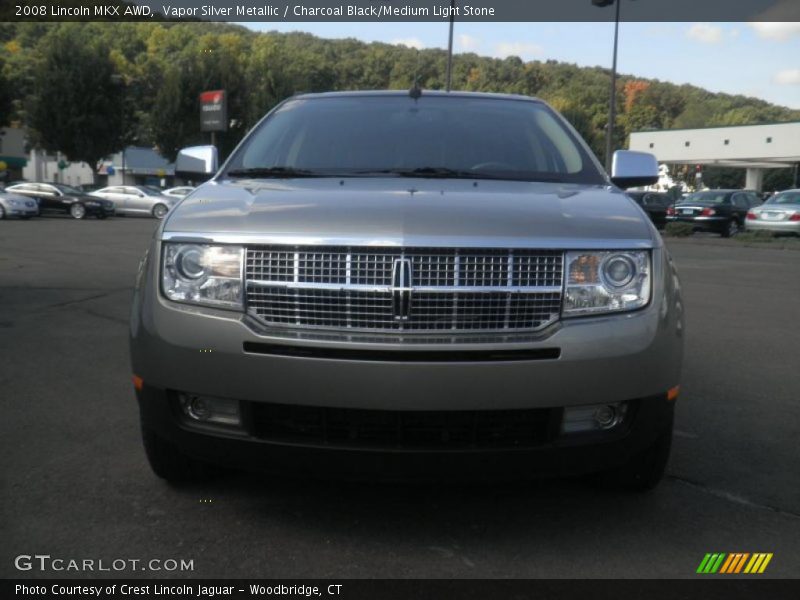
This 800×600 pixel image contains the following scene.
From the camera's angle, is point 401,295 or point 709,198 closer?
point 401,295

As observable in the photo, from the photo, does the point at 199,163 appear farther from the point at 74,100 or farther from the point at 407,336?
the point at 74,100

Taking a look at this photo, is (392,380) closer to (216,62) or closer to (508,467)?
(508,467)

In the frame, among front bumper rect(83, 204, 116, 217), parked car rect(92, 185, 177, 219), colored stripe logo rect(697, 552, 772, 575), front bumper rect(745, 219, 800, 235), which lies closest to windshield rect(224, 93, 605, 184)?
colored stripe logo rect(697, 552, 772, 575)

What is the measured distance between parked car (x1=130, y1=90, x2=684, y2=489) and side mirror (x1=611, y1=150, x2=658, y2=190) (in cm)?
158

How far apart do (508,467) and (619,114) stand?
309ft

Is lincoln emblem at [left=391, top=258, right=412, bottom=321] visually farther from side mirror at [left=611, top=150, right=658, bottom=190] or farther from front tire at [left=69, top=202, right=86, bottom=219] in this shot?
front tire at [left=69, top=202, right=86, bottom=219]

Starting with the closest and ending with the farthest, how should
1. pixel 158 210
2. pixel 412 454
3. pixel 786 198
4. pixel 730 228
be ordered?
pixel 412 454 < pixel 786 198 < pixel 730 228 < pixel 158 210

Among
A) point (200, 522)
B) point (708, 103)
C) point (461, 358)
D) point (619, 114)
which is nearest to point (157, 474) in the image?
point (200, 522)

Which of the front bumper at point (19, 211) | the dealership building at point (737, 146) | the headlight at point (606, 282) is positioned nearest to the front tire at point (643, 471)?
the headlight at point (606, 282)

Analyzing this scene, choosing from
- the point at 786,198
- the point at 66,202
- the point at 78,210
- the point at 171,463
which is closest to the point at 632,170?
the point at 171,463

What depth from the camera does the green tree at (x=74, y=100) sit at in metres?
49.4

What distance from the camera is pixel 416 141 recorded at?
158 inches

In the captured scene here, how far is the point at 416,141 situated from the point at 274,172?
2.36ft

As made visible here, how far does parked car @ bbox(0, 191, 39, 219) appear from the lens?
28547 millimetres
